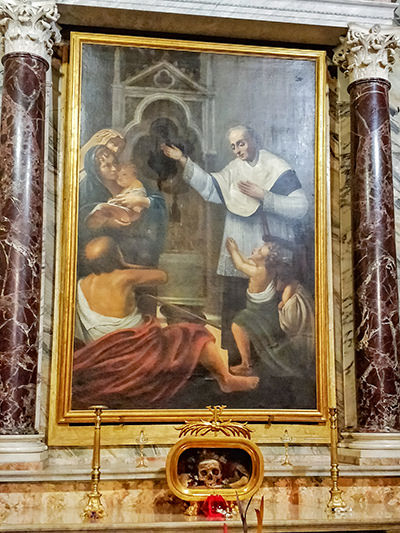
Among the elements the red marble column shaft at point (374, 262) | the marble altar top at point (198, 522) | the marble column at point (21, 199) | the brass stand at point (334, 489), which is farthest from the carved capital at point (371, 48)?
the marble altar top at point (198, 522)

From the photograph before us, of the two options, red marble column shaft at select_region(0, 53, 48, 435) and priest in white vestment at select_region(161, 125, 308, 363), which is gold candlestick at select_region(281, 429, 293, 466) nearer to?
priest in white vestment at select_region(161, 125, 308, 363)

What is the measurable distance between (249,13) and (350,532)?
17.1ft

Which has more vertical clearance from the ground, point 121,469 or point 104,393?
point 104,393

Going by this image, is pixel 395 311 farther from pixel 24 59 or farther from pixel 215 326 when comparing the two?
pixel 24 59

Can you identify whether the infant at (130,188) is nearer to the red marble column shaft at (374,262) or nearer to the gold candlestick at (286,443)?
the red marble column shaft at (374,262)

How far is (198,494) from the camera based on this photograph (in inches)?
239

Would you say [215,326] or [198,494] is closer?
[198,494]

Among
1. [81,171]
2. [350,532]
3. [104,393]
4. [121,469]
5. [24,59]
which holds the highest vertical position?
[24,59]

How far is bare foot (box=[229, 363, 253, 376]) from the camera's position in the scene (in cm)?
727

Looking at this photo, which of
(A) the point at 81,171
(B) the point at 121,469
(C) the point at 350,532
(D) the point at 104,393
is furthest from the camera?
(A) the point at 81,171

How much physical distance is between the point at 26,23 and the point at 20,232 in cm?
215

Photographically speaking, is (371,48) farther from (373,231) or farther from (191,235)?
(191,235)

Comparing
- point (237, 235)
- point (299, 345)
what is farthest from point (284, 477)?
point (237, 235)

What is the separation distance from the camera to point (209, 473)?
6223 mm
